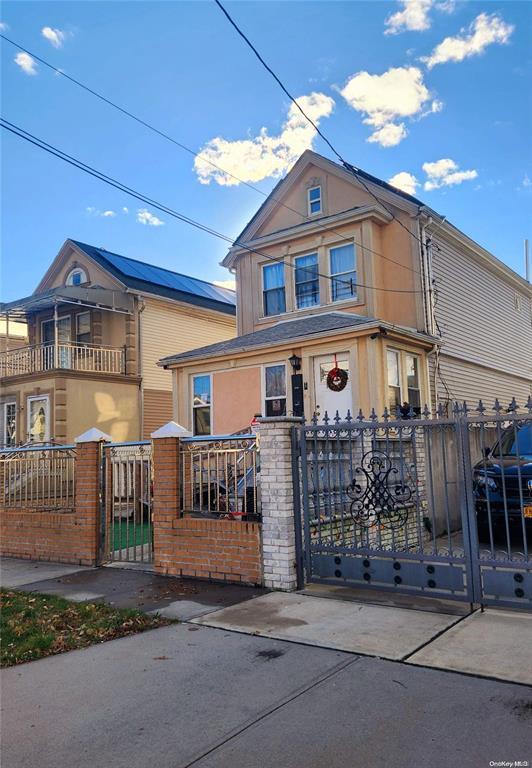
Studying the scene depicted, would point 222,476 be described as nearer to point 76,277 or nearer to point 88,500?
point 88,500

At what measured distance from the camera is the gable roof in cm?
2002

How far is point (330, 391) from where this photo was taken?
502 inches

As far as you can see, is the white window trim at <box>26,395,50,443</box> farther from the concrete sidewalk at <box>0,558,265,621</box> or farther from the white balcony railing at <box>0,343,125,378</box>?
the concrete sidewalk at <box>0,558,265,621</box>

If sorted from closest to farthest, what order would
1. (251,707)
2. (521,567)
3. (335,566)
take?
→ 1. (251,707)
2. (521,567)
3. (335,566)

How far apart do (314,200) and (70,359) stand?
379 inches

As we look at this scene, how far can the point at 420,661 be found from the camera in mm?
3957

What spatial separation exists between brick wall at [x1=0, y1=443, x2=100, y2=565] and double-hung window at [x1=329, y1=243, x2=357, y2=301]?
8461 mm

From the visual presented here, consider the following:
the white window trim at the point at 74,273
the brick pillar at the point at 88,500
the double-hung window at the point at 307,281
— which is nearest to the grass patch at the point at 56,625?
the brick pillar at the point at 88,500

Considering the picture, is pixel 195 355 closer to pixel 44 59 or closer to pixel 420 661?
pixel 44 59

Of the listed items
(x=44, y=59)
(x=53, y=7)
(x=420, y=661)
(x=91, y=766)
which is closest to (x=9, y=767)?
(x=91, y=766)

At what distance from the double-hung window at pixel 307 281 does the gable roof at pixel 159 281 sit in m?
6.72

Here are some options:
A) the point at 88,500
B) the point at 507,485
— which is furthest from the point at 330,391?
the point at 88,500

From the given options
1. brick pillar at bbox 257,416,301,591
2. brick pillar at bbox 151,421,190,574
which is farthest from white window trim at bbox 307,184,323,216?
brick pillar at bbox 257,416,301,591

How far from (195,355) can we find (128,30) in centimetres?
812
